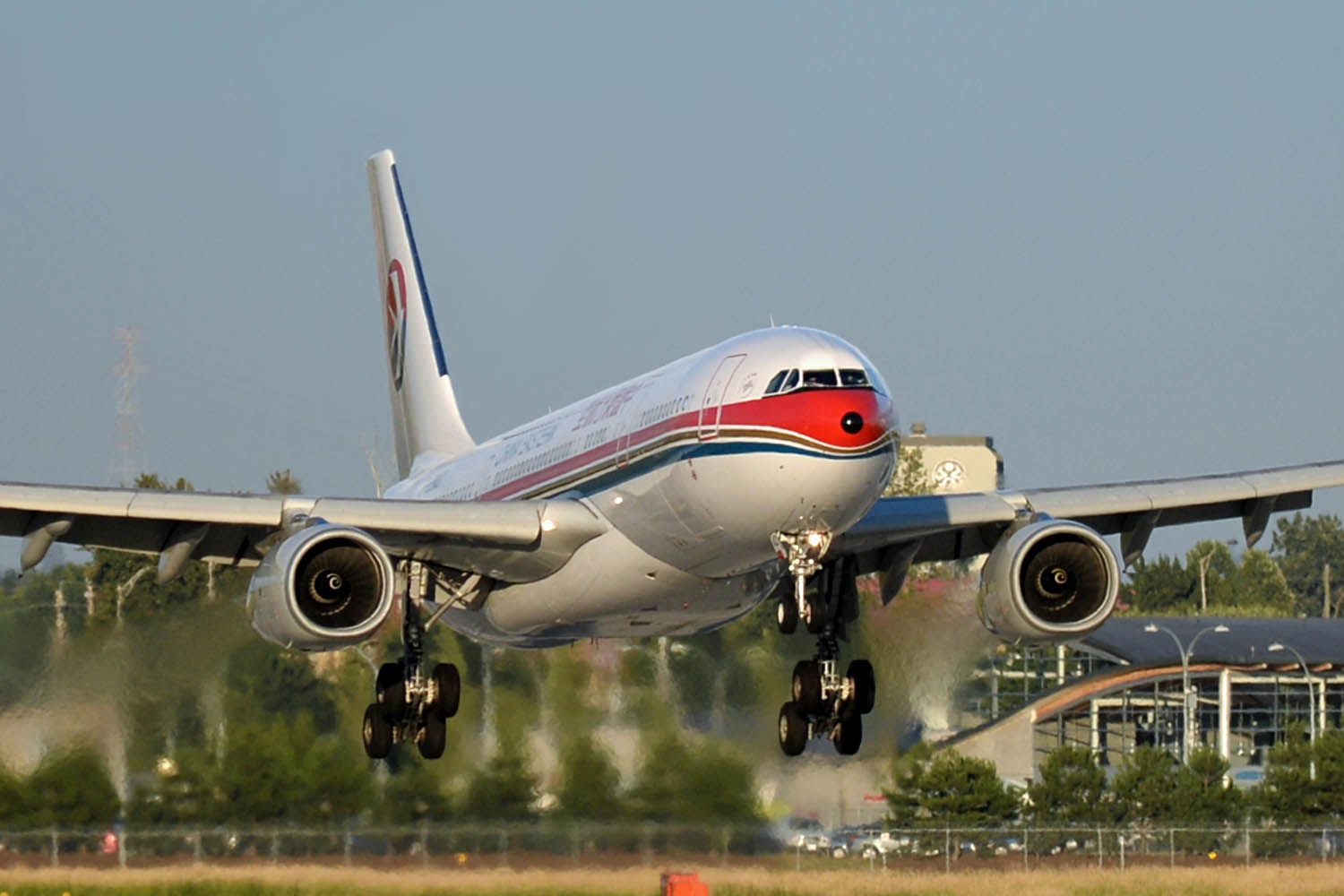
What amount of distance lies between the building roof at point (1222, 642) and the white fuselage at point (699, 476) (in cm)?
3727

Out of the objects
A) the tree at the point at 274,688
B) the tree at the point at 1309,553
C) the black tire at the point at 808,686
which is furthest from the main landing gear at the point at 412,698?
the tree at the point at 1309,553

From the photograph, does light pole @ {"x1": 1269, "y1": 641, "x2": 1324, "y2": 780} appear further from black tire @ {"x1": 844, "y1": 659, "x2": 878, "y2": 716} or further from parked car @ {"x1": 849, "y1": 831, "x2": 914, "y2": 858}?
black tire @ {"x1": 844, "y1": 659, "x2": 878, "y2": 716}

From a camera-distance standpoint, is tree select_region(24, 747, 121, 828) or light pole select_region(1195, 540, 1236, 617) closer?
tree select_region(24, 747, 121, 828)

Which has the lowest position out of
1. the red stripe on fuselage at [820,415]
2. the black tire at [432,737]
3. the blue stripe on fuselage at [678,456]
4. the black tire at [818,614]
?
the black tire at [432,737]

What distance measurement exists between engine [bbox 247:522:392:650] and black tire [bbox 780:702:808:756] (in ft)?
24.8

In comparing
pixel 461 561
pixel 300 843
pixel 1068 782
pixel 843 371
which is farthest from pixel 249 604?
pixel 1068 782

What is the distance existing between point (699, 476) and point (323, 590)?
5800mm

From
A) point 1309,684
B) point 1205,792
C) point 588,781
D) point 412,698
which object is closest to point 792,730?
point 588,781

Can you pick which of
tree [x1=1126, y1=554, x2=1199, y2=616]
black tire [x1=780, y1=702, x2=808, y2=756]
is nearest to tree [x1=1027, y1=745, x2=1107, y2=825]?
black tire [x1=780, y1=702, x2=808, y2=756]

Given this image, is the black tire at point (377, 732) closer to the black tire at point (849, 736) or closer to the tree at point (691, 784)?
the tree at point (691, 784)

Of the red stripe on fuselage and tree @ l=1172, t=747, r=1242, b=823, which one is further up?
the red stripe on fuselage

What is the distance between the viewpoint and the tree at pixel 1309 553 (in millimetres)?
174250

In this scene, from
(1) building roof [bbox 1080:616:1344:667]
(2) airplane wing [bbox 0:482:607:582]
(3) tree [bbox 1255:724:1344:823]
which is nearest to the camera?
(2) airplane wing [bbox 0:482:607:582]

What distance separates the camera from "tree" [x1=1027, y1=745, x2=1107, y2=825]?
173 ft
